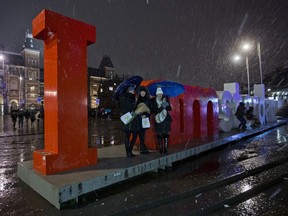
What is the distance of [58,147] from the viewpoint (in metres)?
4.77

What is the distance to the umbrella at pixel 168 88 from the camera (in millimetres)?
7340

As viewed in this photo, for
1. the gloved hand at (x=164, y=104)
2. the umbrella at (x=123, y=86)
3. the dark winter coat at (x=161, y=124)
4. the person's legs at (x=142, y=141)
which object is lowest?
the person's legs at (x=142, y=141)

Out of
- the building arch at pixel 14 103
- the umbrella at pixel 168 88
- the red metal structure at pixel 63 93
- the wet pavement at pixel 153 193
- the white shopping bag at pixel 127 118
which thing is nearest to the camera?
the wet pavement at pixel 153 193

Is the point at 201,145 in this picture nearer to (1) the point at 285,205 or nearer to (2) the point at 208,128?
(2) the point at 208,128

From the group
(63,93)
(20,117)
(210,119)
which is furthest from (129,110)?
(20,117)

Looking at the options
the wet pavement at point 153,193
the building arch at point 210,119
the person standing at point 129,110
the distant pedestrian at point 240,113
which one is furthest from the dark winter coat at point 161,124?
the distant pedestrian at point 240,113

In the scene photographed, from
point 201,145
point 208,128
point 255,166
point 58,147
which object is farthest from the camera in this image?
point 208,128

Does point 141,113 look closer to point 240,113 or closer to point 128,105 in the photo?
point 128,105

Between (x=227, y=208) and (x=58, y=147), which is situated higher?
(x=58, y=147)

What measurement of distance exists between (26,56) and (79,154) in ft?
289

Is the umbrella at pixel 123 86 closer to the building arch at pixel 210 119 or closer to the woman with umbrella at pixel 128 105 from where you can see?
the woman with umbrella at pixel 128 105

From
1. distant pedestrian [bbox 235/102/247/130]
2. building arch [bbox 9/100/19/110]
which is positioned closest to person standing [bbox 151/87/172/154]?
distant pedestrian [bbox 235/102/247/130]

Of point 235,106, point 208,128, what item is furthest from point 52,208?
point 235,106

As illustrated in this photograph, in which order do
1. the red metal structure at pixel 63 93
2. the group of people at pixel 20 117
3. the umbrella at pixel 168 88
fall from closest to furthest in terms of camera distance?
the red metal structure at pixel 63 93
the umbrella at pixel 168 88
the group of people at pixel 20 117
